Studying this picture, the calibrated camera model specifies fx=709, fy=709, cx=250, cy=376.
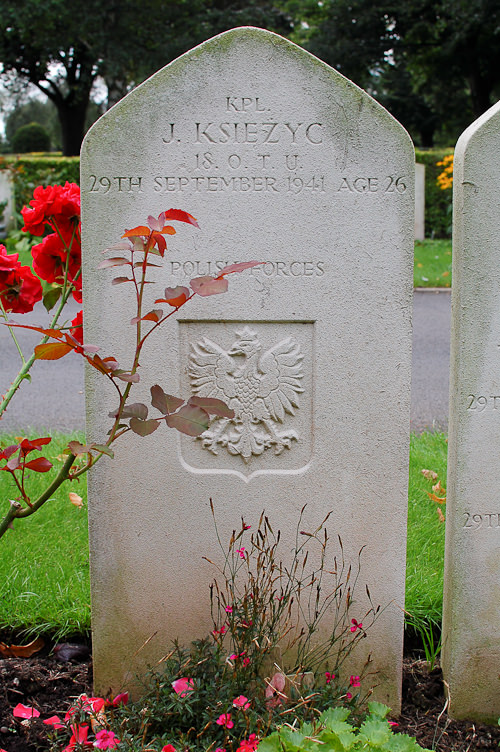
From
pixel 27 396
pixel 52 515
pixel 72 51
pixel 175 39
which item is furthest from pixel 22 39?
pixel 52 515

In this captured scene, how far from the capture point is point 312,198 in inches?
81.4

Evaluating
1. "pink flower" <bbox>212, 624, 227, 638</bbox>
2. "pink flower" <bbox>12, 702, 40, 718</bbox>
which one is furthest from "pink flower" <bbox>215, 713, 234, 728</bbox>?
"pink flower" <bbox>12, 702, 40, 718</bbox>

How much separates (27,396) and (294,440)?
176 inches

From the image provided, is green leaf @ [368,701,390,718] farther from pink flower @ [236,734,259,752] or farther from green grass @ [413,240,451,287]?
green grass @ [413,240,451,287]

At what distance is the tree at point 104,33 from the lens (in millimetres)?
24141

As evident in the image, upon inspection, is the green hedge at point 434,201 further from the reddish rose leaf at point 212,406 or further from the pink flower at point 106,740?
the pink flower at point 106,740

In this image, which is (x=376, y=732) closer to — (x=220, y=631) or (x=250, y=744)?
(x=250, y=744)

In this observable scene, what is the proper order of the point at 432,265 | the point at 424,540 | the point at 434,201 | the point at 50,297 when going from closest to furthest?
the point at 50,297 → the point at 424,540 → the point at 432,265 → the point at 434,201

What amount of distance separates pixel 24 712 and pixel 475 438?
1.55 m

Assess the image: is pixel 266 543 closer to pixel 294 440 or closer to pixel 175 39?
pixel 294 440

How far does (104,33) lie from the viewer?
996 inches

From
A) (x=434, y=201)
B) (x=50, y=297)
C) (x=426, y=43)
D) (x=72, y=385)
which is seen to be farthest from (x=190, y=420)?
(x=426, y=43)

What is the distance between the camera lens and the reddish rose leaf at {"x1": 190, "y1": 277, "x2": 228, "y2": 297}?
159 cm

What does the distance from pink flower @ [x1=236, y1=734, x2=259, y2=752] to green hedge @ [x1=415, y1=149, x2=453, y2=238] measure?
49.3ft
